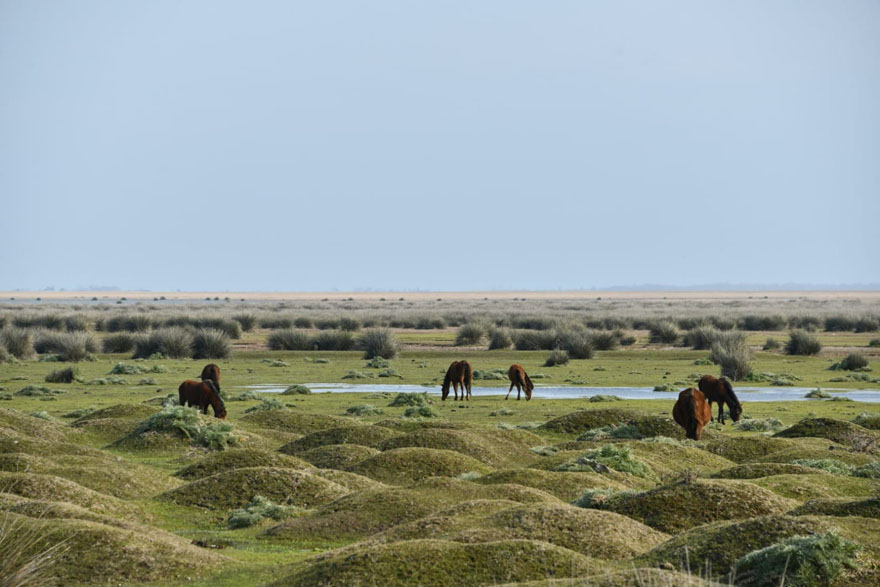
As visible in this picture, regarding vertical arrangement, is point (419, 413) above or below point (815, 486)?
below

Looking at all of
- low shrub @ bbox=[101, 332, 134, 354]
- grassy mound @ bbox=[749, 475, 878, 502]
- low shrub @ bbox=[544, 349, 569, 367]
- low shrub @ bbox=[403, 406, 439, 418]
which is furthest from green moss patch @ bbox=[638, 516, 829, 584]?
low shrub @ bbox=[101, 332, 134, 354]

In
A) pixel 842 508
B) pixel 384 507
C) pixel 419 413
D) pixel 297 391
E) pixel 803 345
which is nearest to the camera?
pixel 842 508

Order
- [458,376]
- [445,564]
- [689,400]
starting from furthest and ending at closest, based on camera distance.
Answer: [458,376]
[689,400]
[445,564]

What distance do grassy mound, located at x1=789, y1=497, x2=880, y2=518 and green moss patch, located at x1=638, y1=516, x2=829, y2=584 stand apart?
1.52 m

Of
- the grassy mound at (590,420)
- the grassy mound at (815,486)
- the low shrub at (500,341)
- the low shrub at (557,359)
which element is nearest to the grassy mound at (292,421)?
the grassy mound at (590,420)

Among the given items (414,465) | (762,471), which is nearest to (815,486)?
(762,471)

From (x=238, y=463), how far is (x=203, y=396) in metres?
7.39

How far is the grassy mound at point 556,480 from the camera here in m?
18.2

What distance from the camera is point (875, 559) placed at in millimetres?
11219

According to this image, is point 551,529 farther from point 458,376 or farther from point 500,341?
point 500,341

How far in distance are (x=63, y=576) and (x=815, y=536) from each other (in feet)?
27.1

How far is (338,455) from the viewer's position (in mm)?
22469

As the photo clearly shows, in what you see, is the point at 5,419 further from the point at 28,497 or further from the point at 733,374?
the point at 733,374

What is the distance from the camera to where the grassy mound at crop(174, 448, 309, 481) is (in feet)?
68.2
